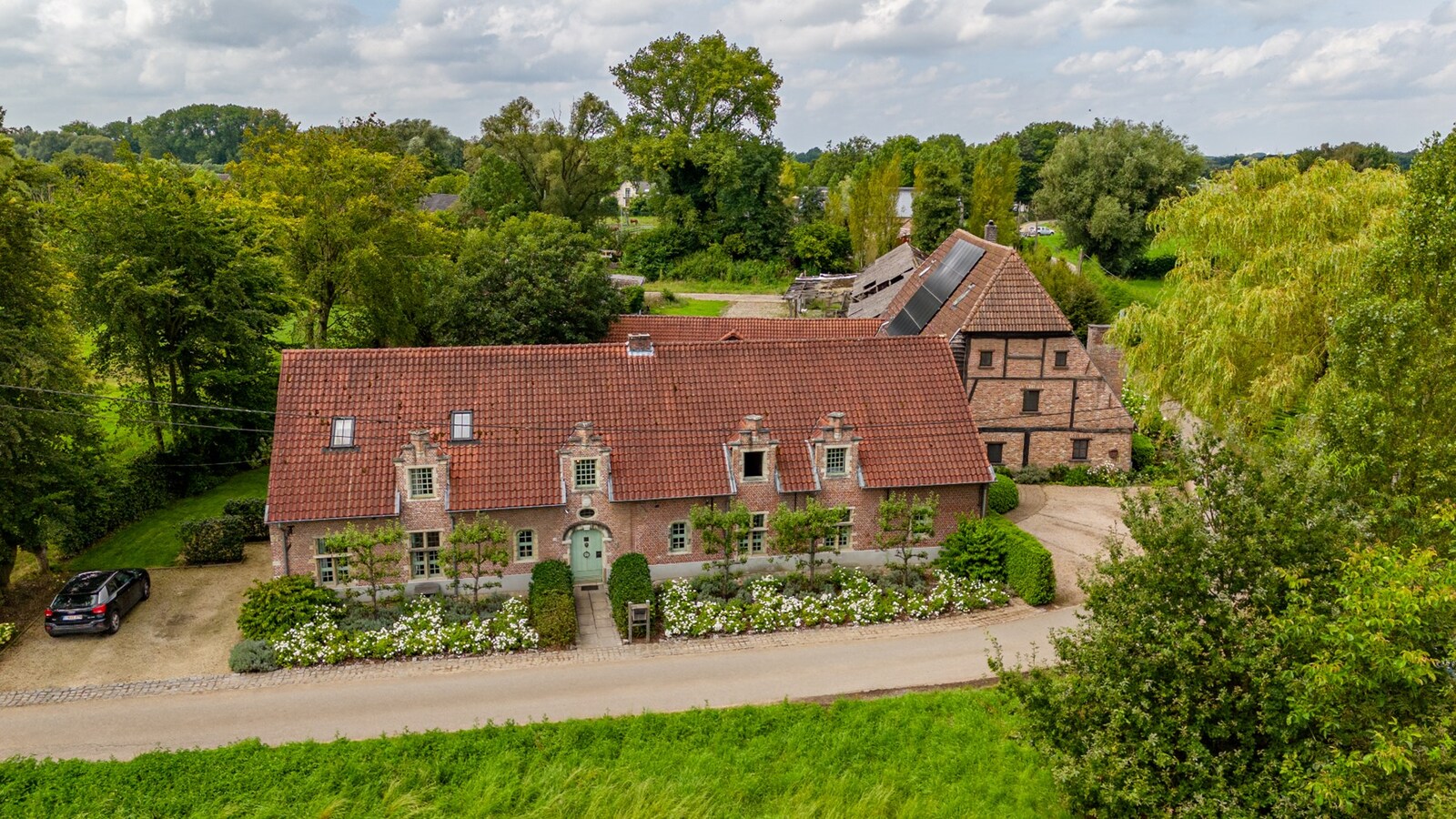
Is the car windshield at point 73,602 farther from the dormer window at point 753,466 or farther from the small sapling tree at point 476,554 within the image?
the dormer window at point 753,466

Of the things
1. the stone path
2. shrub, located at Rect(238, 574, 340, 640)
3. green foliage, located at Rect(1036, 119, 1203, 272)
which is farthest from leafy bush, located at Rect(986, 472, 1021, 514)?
green foliage, located at Rect(1036, 119, 1203, 272)

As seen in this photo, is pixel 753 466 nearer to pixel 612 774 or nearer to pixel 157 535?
pixel 612 774

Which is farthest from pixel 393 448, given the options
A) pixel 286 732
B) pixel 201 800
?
pixel 201 800

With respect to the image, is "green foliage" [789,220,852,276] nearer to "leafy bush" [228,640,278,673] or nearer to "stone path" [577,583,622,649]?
"stone path" [577,583,622,649]

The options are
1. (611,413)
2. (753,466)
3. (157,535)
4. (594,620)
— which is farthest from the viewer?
(157,535)

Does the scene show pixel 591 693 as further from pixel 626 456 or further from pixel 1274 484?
pixel 1274 484

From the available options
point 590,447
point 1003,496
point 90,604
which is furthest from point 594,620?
point 1003,496
